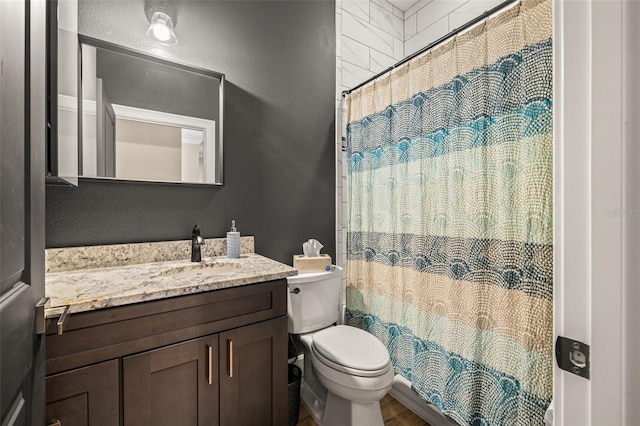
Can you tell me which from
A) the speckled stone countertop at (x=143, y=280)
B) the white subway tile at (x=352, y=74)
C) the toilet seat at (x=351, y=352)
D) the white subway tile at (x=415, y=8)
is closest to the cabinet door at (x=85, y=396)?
the speckled stone countertop at (x=143, y=280)

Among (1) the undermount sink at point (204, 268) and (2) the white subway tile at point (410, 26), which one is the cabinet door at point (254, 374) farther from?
(2) the white subway tile at point (410, 26)

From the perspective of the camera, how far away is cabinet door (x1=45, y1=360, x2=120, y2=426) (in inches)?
32.3

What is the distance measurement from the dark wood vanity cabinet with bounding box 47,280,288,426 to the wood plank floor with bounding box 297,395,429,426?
0.47m

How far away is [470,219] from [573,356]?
0.89 meters

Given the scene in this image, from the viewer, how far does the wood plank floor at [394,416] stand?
159cm

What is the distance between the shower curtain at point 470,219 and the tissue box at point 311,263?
335 mm

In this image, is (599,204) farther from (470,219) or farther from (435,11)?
(435,11)

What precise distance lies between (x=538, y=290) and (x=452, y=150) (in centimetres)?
68

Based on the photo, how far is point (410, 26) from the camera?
2.41 meters

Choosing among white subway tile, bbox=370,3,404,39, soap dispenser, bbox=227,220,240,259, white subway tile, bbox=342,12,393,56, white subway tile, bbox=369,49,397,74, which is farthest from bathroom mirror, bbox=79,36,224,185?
white subway tile, bbox=370,3,404,39

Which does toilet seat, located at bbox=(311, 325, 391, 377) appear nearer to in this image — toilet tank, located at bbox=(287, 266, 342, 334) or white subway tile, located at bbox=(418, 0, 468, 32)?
toilet tank, located at bbox=(287, 266, 342, 334)

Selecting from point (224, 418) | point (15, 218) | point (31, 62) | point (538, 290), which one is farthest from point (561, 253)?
point (224, 418)

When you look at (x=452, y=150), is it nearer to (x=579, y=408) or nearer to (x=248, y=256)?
(x=579, y=408)

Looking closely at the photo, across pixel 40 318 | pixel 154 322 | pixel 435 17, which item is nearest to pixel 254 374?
pixel 154 322
